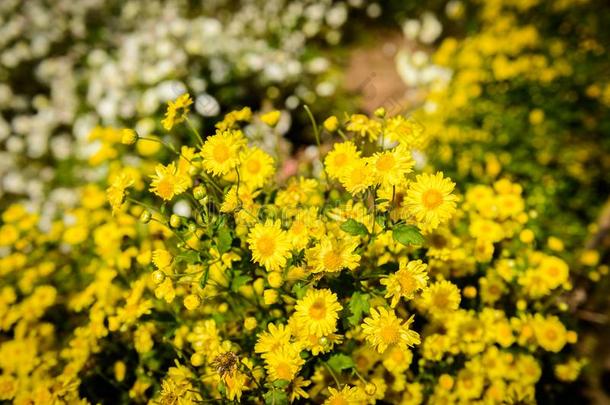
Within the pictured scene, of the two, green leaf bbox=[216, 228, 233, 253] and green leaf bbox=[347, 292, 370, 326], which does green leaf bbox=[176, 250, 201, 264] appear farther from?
green leaf bbox=[347, 292, 370, 326]

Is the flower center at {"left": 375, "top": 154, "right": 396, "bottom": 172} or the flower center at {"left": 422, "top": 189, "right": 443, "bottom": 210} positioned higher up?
the flower center at {"left": 375, "top": 154, "right": 396, "bottom": 172}

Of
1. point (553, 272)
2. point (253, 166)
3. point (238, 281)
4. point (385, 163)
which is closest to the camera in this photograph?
point (385, 163)

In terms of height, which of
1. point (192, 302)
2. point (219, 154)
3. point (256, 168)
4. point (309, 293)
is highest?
point (219, 154)

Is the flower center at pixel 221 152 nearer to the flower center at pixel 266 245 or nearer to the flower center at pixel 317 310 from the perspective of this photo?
the flower center at pixel 266 245

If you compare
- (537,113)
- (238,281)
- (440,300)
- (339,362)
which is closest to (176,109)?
(238,281)

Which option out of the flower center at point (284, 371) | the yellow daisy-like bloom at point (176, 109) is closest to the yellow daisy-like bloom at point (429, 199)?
the flower center at point (284, 371)

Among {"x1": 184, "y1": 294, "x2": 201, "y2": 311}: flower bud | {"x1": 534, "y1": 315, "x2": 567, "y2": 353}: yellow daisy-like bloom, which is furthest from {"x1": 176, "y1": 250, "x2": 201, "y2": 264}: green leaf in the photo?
{"x1": 534, "y1": 315, "x2": 567, "y2": 353}: yellow daisy-like bloom

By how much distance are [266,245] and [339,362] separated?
418 millimetres

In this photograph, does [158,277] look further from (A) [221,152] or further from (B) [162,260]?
(A) [221,152]

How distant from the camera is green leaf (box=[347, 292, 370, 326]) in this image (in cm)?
125

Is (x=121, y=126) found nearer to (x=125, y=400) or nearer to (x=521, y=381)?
(x=125, y=400)

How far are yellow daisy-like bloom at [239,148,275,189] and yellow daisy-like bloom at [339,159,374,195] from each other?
31cm

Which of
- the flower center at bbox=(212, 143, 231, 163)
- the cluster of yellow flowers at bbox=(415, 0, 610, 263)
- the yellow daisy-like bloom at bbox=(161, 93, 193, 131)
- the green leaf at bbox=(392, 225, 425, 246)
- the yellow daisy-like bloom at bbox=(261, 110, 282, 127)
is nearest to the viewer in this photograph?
the green leaf at bbox=(392, 225, 425, 246)

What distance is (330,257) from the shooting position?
47.7 inches
